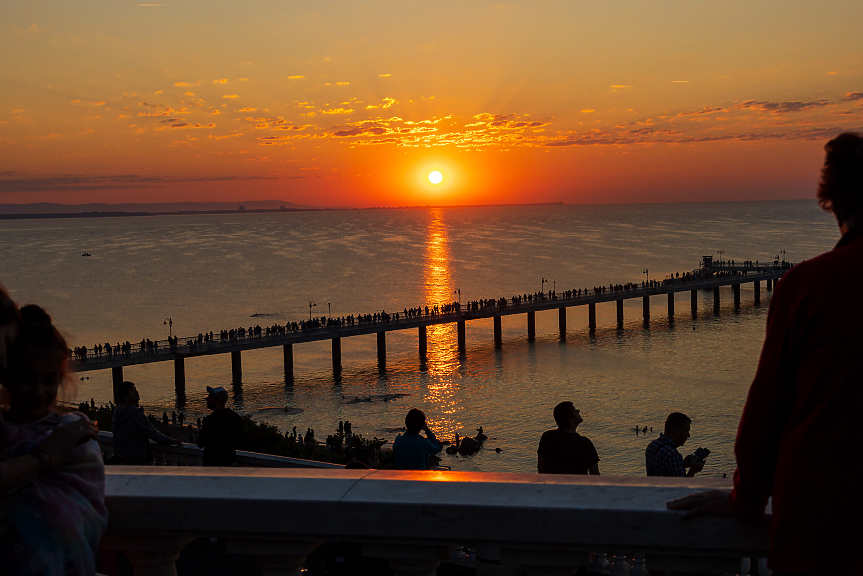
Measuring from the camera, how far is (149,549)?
2.84 meters

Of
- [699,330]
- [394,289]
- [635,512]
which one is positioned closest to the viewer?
[635,512]

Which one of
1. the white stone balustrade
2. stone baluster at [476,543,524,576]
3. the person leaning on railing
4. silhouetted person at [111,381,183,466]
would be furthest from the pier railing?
the person leaning on railing

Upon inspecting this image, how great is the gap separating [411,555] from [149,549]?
1053mm

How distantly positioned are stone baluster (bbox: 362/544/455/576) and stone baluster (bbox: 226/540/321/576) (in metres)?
0.23

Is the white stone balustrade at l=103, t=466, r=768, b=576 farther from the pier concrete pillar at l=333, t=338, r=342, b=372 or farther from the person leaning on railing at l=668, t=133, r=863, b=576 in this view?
the pier concrete pillar at l=333, t=338, r=342, b=372

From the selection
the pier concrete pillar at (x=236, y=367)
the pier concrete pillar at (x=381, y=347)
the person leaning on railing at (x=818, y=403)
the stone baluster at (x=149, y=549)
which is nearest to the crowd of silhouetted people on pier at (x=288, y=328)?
the pier concrete pillar at (x=236, y=367)

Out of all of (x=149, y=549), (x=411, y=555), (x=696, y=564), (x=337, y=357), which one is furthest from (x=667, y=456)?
(x=337, y=357)

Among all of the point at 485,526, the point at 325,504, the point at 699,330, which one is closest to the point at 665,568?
the point at 485,526

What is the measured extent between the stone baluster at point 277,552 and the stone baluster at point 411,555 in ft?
0.76

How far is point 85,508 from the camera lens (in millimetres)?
2311

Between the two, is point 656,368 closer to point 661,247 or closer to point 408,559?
point 408,559

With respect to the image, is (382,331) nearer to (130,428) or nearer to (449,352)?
Answer: (449,352)

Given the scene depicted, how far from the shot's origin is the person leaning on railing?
212 cm

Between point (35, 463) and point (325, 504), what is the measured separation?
951 mm
